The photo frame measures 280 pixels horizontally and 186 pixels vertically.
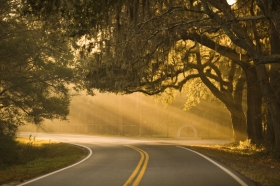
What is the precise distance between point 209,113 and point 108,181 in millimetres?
47047

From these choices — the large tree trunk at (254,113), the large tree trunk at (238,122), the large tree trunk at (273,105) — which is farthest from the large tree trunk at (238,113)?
the large tree trunk at (273,105)

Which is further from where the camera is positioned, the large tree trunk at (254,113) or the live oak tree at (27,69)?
the large tree trunk at (254,113)

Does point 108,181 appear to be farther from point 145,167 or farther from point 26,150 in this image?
point 26,150

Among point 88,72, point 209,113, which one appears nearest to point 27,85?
point 88,72

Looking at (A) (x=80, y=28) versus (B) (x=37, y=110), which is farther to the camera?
(B) (x=37, y=110)

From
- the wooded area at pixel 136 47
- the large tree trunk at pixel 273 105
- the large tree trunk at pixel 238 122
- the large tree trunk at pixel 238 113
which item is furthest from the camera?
the large tree trunk at pixel 238 122

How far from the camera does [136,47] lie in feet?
45.7

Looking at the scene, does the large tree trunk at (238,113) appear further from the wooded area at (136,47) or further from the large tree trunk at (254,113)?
the large tree trunk at (254,113)

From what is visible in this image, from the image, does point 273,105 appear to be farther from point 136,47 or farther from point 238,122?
point 238,122

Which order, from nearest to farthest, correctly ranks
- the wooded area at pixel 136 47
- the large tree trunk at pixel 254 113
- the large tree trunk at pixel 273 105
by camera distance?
the wooded area at pixel 136 47, the large tree trunk at pixel 273 105, the large tree trunk at pixel 254 113

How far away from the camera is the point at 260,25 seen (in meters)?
20.3

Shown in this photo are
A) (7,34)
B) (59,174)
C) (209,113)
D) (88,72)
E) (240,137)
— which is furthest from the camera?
(209,113)

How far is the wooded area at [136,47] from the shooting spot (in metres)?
11.4

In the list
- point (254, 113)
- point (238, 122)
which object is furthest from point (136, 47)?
point (238, 122)
